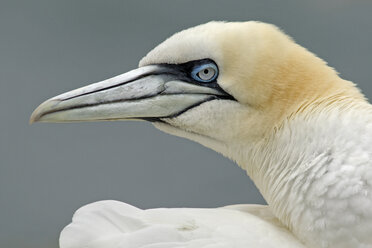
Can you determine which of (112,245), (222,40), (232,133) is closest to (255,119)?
(232,133)

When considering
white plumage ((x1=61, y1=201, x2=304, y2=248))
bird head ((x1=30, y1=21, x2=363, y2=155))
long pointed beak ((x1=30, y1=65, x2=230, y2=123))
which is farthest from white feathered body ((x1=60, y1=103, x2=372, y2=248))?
long pointed beak ((x1=30, y1=65, x2=230, y2=123))

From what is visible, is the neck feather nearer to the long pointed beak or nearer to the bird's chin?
→ the bird's chin

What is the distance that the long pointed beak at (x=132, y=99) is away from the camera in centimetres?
286

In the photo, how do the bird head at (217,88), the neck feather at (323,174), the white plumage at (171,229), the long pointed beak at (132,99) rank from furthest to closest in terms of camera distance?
1. the long pointed beak at (132,99)
2. the bird head at (217,88)
3. the white plumage at (171,229)
4. the neck feather at (323,174)

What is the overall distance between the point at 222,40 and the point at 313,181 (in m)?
0.67

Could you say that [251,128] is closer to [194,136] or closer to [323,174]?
[194,136]

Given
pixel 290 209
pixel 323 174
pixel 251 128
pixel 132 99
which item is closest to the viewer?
pixel 323 174

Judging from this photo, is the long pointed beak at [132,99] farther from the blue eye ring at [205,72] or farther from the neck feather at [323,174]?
the neck feather at [323,174]

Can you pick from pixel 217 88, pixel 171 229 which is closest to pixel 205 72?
pixel 217 88

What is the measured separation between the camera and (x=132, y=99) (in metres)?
2.88

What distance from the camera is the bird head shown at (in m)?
2.71

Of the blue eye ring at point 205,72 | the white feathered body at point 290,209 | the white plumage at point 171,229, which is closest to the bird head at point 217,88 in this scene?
the blue eye ring at point 205,72

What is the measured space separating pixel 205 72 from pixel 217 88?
0.27ft

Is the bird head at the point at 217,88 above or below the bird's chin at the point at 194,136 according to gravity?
above
